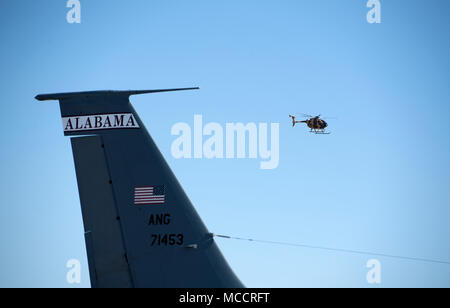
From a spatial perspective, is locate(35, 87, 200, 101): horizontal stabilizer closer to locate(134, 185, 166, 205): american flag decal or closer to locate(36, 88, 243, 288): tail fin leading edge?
locate(36, 88, 243, 288): tail fin leading edge

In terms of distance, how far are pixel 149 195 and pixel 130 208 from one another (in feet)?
1.60

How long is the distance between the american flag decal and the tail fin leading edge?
0.07 feet

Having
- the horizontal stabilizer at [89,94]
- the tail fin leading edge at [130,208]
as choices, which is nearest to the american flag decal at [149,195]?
the tail fin leading edge at [130,208]

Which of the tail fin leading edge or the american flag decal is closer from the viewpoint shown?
the tail fin leading edge

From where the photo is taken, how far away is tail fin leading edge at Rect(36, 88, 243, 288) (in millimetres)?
12430

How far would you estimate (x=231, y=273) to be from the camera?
13.0 metres

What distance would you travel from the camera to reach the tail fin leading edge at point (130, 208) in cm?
1243

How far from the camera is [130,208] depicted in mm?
12750

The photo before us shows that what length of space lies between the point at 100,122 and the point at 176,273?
3592 millimetres

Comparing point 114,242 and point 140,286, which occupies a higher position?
point 114,242

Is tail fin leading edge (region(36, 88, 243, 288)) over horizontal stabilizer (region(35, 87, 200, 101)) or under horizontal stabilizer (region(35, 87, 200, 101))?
under

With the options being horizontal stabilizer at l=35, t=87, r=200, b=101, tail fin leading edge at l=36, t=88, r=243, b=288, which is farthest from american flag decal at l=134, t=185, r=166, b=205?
horizontal stabilizer at l=35, t=87, r=200, b=101
